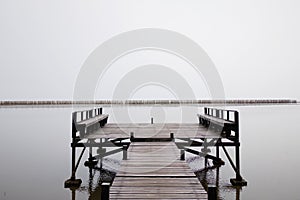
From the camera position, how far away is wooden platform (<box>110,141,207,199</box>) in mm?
4977

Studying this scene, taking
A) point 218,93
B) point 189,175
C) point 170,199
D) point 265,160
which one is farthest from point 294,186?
point 218,93

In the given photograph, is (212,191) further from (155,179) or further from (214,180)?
(214,180)

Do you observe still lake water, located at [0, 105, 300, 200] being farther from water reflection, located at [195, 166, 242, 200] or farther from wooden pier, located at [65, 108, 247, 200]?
wooden pier, located at [65, 108, 247, 200]

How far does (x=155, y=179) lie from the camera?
232 inches

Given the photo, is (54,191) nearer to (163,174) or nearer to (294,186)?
(163,174)

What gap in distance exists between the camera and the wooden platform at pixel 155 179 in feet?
16.3

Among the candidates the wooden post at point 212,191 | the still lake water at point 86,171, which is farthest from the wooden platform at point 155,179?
the still lake water at point 86,171

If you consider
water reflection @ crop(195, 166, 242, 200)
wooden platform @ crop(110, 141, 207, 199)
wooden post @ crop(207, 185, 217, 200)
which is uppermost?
wooden post @ crop(207, 185, 217, 200)

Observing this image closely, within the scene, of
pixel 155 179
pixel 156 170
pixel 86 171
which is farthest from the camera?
pixel 86 171

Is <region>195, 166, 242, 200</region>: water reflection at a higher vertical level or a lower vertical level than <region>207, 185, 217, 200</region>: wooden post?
lower

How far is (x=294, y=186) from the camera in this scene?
9055mm

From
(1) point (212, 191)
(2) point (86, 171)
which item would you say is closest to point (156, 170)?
(1) point (212, 191)

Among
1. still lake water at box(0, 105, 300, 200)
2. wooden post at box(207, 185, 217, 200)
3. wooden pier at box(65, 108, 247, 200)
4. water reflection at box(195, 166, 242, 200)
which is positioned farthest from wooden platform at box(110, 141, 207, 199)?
still lake water at box(0, 105, 300, 200)

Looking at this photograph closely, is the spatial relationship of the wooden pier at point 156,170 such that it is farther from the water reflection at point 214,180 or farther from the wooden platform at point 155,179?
the water reflection at point 214,180
